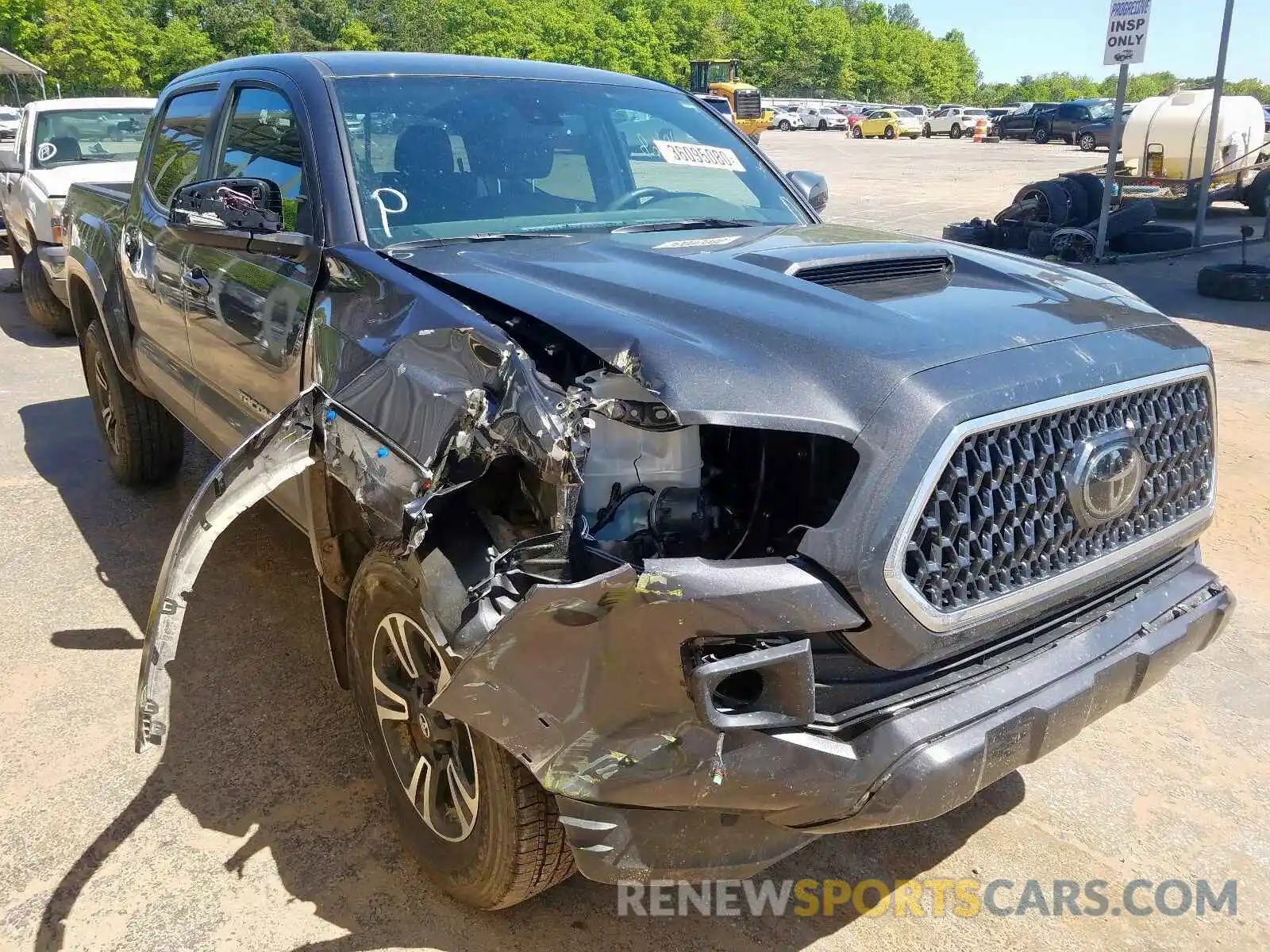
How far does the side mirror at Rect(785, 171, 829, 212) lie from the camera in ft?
13.2

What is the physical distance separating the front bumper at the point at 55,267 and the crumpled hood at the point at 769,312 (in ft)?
23.2

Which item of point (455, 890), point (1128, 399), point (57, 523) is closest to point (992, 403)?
point (1128, 399)

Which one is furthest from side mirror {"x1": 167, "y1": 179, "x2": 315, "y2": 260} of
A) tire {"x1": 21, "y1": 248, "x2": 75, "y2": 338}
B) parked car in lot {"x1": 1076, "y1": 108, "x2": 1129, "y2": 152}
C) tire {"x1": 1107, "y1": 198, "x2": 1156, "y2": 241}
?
parked car in lot {"x1": 1076, "y1": 108, "x2": 1129, "y2": 152}

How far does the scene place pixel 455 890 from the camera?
246cm

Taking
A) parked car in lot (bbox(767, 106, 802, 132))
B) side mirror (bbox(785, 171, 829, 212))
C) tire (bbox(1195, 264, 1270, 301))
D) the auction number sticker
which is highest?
parked car in lot (bbox(767, 106, 802, 132))

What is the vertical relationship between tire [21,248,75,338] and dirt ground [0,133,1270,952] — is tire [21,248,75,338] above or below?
above

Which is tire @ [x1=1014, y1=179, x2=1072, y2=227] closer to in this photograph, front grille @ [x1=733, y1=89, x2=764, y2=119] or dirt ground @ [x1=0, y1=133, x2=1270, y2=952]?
dirt ground @ [x1=0, y1=133, x2=1270, y2=952]

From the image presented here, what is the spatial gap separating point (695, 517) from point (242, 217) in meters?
1.70

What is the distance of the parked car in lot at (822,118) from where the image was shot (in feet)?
183

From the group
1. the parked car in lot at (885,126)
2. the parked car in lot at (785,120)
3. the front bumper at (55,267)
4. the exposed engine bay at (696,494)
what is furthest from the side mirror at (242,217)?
the parked car in lot at (785,120)

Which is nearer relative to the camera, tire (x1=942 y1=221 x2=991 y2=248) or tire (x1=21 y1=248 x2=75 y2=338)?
tire (x1=21 y1=248 x2=75 y2=338)

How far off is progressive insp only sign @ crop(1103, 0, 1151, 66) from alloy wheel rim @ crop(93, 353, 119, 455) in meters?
10.6

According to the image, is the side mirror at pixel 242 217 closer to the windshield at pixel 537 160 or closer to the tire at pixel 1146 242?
the windshield at pixel 537 160

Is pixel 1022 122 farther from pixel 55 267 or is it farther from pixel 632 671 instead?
pixel 632 671
